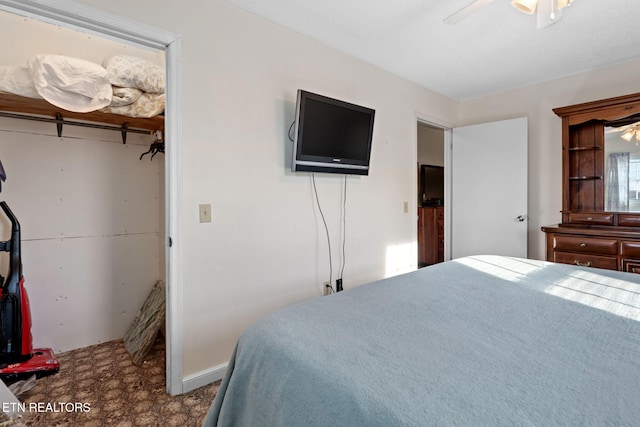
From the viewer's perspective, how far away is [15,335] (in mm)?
2008

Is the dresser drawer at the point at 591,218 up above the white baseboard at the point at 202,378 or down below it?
above

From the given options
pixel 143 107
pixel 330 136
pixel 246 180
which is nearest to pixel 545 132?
pixel 330 136

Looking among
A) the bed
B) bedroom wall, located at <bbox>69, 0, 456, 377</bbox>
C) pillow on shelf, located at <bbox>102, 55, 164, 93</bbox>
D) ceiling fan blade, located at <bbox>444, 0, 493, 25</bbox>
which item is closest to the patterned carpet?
bedroom wall, located at <bbox>69, 0, 456, 377</bbox>

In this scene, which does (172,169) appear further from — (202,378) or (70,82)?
(202,378)

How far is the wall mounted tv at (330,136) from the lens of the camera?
7.06ft

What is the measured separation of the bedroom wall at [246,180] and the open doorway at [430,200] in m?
2.70

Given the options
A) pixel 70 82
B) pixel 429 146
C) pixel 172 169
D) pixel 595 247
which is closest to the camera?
pixel 172 169

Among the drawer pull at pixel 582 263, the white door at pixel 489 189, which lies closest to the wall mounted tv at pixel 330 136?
the white door at pixel 489 189

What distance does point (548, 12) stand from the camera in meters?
1.63

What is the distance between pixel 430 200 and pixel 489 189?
5.68 ft

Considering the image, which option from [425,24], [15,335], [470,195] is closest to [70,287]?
[15,335]

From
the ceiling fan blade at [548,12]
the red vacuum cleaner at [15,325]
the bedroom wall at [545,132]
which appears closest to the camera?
the ceiling fan blade at [548,12]

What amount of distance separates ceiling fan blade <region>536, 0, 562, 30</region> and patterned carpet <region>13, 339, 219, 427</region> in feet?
9.09

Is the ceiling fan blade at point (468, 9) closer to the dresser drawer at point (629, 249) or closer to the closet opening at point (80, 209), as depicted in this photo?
the closet opening at point (80, 209)
